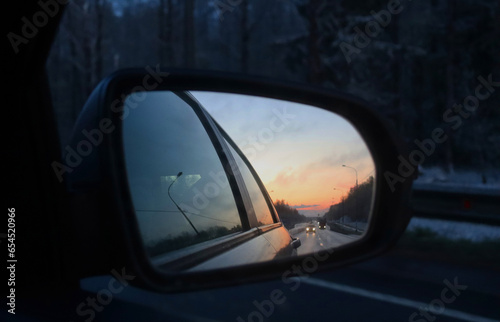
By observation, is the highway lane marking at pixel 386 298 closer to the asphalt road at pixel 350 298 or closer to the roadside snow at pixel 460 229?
the asphalt road at pixel 350 298

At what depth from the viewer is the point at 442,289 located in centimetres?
572

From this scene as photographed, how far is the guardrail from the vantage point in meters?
8.40

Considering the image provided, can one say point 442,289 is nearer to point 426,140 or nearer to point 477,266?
point 477,266

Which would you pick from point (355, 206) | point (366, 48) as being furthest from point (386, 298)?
point (366, 48)

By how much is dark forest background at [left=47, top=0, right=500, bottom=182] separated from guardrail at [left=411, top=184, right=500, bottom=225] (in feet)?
35.7

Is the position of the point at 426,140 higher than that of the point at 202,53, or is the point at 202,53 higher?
the point at 202,53

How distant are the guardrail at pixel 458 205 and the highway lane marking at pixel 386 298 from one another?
11.0 feet

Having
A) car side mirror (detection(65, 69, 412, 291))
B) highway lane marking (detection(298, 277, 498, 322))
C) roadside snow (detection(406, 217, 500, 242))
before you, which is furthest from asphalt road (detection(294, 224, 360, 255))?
roadside snow (detection(406, 217, 500, 242))

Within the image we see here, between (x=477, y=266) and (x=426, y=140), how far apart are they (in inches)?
820

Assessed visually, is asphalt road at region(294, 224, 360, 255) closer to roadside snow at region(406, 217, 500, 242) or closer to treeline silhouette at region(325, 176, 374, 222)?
treeline silhouette at region(325, 176, 374, 222)

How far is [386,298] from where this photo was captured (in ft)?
17.5

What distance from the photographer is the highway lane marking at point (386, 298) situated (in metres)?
4.83

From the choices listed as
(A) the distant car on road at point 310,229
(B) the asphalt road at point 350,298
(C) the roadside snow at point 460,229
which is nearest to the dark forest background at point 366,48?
(C) the roadside snow at point 460,229

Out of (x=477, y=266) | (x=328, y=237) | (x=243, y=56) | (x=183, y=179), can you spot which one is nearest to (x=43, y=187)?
(x=183, y=179)
